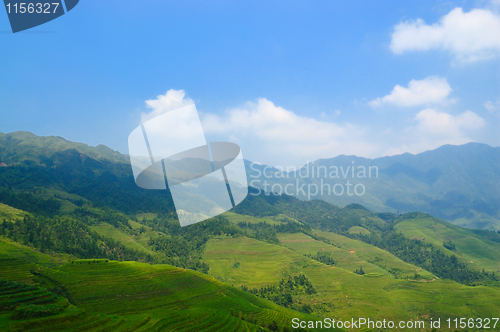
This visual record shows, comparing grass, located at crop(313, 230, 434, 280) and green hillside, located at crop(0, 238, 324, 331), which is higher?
green hillside, located at crop(0, 238, 324, 331)

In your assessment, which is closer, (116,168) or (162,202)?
(162,202)

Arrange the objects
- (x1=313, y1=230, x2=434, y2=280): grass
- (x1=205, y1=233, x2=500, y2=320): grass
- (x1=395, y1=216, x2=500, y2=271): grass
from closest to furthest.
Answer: (x1=205, y1=233, x2=500, y2=320): grass < (x1=313, y1=230, x2=434, y2=280): grass < (x1=395, y1=216, x2=500, y2=271): grass

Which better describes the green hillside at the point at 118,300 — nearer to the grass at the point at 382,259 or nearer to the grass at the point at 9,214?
the grass at the point at 9,214

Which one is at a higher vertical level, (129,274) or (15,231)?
(15,231)

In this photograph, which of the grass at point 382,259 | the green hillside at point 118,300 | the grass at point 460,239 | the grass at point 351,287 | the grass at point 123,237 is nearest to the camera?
the green hillside at point 118,300

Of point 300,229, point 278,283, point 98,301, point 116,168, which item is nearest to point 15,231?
point 98,301

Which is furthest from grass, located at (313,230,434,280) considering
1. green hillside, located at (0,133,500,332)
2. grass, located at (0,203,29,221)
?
grass, located at (0,203,29,221)

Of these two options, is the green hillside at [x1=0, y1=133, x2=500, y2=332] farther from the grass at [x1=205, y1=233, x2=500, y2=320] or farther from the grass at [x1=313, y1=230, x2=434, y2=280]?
the grass at [x1=313, y1=230, x2=434, y2=280]

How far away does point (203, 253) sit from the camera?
57906 mm

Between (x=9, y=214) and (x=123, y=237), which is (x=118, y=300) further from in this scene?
(x=123, y=237)

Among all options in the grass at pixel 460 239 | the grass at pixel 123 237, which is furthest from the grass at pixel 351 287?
the grass at pixel 460 239

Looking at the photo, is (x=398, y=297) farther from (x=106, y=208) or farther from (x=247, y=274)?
(x=106, y=208)

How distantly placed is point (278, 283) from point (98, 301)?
Answer: 92.8 ft

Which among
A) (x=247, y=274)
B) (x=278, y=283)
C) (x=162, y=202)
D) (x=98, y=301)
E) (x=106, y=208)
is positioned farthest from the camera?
(x=162, y=202)
